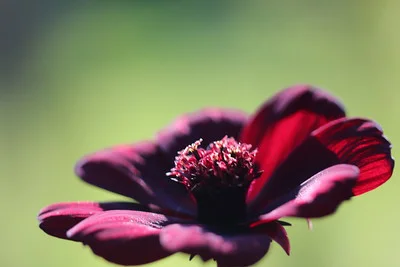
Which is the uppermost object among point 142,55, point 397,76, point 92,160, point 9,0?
point 9,0

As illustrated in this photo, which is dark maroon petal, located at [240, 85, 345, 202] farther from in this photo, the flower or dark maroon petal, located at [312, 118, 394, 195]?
dark maroon petal, located at [312, 118, 394, 195]

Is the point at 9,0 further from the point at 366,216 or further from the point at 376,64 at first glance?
the point at 366,216

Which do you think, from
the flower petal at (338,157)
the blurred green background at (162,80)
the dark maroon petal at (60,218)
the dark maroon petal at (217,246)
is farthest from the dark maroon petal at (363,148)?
the blurred green background at (162,80)

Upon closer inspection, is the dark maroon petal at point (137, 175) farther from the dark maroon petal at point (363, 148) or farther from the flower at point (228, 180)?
the dark maroon petal at point (363, 148)

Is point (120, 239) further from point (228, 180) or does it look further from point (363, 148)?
point (363, 148)

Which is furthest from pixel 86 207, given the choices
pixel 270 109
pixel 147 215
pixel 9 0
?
pixel 9 0

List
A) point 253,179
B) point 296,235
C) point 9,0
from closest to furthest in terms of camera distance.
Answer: point 253,179 → point 296,235 → point 9,0

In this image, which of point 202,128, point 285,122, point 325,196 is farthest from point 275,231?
point 202,128
